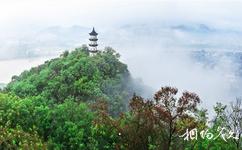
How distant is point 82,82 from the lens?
34.4 m

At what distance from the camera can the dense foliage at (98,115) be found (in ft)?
51.1

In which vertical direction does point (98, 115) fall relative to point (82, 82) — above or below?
above

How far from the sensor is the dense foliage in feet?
51.1

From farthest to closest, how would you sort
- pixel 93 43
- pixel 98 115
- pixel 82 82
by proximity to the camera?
pixel 93 43 < pixel 82 82 < pixel 98 115

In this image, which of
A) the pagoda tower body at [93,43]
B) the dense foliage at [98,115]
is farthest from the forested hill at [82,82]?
the pagoda tower body at [93,43]

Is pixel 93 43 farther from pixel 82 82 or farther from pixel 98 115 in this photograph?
pixel 98 115

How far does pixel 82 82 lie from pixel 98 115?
1288 centimetres

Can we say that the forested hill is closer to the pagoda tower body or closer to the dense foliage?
the dense foliage

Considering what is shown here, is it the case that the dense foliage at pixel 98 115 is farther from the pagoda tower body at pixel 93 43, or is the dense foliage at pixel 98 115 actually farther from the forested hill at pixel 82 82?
the pagoda tower body at pixel 93 43

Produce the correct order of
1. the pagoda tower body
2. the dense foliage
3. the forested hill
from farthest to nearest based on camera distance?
the pagoda tower body, the forested hill, the dense foliage

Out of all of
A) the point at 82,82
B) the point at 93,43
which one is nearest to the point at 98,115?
the point at 82,82

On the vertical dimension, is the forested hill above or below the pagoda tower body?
below

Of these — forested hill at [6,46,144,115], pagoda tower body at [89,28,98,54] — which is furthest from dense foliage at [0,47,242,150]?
pagoda tower body at [89,28,98,54]

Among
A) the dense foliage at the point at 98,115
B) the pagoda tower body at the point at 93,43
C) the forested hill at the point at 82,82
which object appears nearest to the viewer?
the dense foliage at the point at 98,115
